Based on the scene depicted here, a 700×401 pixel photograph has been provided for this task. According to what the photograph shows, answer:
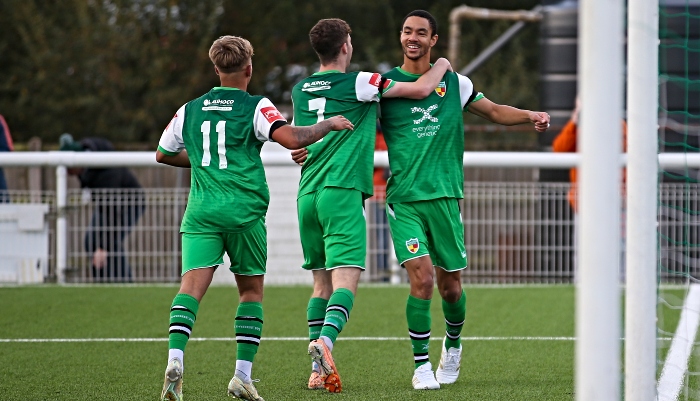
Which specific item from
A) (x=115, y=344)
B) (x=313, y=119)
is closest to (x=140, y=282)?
(x=115, y=344)

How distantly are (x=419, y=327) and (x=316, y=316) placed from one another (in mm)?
595

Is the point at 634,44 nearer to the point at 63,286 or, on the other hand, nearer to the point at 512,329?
the point at 512,329

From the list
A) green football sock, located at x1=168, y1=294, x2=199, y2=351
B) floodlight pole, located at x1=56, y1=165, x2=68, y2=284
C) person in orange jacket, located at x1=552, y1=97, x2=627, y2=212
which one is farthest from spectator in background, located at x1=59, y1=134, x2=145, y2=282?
green football sock, located at x1=168, y1=294, x2=199, y2=351

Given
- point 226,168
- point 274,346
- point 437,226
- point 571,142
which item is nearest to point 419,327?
point 437,226

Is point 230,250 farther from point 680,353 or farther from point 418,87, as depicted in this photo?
point 680,353

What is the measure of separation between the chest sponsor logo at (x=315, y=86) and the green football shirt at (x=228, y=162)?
1.79 feet

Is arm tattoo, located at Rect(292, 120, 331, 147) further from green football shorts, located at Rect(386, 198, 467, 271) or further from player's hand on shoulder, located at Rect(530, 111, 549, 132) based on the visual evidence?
player's hand on shoulder, located at Rect(530, 111, 549, 132)

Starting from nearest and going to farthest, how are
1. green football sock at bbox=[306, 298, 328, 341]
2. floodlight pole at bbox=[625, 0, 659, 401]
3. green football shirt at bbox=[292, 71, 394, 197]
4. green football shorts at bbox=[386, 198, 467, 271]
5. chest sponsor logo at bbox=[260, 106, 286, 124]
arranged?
1. floodlight pole at bbox=[625, 0, 659, 401]
2. chest sponsor logo at bbox=[260, 106, 286, 124]
3. green football shirt at bbox=[292, 71, 394, 197]
4. green football shorts at bbox=[386, 198, 467, 271]
5. green football sock at bbox=[306, 298, 328, 341]

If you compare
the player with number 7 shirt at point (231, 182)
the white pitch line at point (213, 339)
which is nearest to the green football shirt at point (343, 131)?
the player with number 7 shirt at point (231, 182)

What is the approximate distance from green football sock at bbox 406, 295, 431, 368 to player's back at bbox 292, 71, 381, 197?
26.2 inches

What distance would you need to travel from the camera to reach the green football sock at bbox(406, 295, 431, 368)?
5.65 metres

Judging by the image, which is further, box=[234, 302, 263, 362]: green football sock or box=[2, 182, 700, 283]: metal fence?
box=[2, 182, 700, 283]: metal fence

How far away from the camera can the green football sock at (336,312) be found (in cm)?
536

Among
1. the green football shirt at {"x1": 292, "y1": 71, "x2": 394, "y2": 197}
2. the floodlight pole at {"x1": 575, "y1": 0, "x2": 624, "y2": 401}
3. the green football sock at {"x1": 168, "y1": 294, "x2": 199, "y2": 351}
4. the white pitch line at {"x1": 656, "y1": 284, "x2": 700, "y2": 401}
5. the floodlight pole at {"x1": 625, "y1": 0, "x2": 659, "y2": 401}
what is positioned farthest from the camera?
the green football shirt at {"x1": 292, "y1": 71, "x2": 394, "y2": 197}
